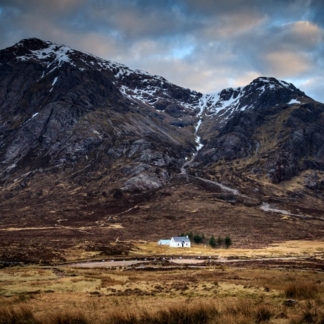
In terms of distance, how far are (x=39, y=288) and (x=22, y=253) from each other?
50.2 meters

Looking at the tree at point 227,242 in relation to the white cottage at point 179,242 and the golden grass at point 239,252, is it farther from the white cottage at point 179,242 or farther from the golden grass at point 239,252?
the white cottage at point 179,242

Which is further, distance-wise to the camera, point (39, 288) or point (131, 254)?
point (131, 254)

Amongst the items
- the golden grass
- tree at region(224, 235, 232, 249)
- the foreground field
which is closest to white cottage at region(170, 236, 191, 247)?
the golden grass

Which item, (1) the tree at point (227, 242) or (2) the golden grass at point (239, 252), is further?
(1) the tree at point (227, 242)

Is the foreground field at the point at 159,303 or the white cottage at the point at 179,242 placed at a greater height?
the foreground field at the point at 159,303

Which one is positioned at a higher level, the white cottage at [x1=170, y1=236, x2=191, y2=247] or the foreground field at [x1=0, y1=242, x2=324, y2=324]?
the foreground field at [x1=0, y1=242, x2=324, y2=324]

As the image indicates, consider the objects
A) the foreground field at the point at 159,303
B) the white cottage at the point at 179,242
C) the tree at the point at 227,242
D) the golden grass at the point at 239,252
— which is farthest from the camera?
the white cottage at the point at 179,242

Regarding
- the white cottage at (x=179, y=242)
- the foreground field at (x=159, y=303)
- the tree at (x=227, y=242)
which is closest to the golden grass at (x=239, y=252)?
the tree at (x=227, y=242)

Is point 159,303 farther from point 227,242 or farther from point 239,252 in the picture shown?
point 227,242

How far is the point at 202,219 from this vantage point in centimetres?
19050

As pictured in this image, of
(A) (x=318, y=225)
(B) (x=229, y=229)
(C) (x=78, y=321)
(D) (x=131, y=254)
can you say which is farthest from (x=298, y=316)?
(A) (x=318, y=225)

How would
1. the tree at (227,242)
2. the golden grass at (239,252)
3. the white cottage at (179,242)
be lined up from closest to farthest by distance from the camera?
the golden grass at (239,252) < the tree at (227,242) < the white cottage at (179,242)

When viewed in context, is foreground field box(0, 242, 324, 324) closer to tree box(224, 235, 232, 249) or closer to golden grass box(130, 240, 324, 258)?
golden grass box(130, 240, 324, 258)

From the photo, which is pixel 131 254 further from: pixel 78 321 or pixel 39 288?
Result: pixel 78 321
